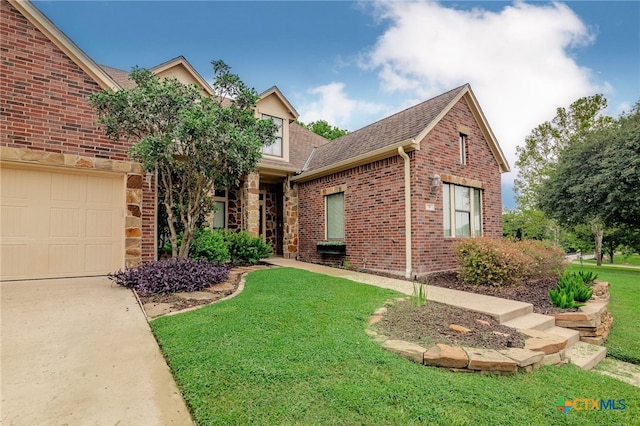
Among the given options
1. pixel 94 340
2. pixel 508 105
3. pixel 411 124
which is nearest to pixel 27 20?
pixel 94 340

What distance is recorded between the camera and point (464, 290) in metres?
6.59

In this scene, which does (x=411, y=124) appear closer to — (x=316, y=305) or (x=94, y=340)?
(x=316, y=305)

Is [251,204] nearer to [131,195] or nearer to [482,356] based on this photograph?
[131,195]

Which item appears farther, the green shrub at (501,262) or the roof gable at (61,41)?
the green shrub at (501,262)

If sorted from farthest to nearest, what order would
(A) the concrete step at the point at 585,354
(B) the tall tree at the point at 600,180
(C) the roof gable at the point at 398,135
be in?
(B) the tall tree at the point at 600,180 < (C) the roof gable at the point at 398,135 < (A) the concrete step at the point at 585,354

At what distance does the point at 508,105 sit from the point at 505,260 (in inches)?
383

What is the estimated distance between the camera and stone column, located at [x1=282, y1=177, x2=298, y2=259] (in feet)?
39.3

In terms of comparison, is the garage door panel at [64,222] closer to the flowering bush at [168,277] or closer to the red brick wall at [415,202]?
the flowering bush at [168,277]

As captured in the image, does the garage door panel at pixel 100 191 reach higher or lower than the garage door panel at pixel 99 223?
higher

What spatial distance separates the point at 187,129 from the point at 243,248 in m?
4.25

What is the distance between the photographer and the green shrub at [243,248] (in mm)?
8977

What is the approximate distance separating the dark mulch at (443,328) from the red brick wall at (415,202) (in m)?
3.40

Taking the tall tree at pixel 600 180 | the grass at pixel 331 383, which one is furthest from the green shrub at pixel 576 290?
the tall tree at pixel 600 180
